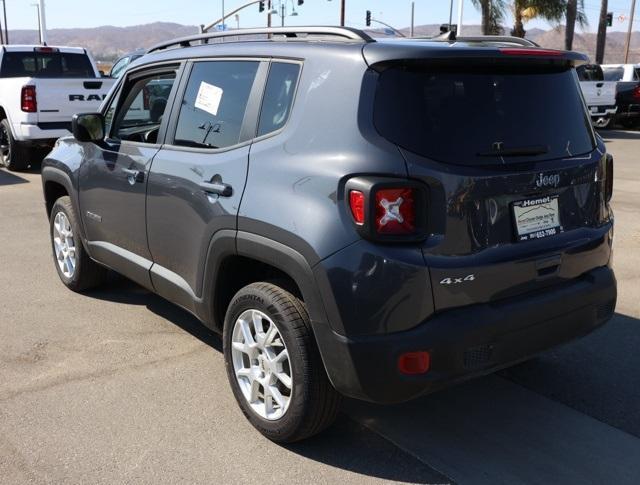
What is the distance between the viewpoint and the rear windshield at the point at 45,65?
11938mm

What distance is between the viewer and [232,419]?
3.52 m

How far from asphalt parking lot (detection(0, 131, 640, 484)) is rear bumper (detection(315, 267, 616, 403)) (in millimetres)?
487

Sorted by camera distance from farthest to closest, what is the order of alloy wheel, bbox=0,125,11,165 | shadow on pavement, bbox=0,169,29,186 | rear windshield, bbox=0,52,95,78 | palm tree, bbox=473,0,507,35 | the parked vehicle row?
palm tree, bbox=473,0,507,35 < the parked vehicle row < rear windshield, bbox=0,52,95,78 < alloy wheel, bbox=0,125,11,165 < shadow on pavement, bbox=0,169,29,186

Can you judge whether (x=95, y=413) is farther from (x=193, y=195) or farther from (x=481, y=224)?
(x=481, y=224)

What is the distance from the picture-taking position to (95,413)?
11.6 feet

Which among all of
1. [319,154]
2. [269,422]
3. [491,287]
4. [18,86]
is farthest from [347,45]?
[18,86]

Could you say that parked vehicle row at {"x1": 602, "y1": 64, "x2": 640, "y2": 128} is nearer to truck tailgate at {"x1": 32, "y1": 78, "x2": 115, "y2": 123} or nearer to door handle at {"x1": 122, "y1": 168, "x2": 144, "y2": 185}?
truck tailgate at {"x1": 32, "y1": 78, "x2": 115, "y2": 123}

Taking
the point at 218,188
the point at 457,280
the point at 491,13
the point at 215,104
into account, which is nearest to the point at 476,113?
the point at 457,280

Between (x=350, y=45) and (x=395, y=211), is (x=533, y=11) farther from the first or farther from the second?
(x=395, y=211)

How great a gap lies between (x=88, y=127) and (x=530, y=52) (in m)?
2.76

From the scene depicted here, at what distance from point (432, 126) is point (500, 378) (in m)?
1.78

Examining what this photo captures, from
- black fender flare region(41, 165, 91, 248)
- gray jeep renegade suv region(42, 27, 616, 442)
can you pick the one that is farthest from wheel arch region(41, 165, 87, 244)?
gray jeep renegade suv region(42, 27, 616, 442)

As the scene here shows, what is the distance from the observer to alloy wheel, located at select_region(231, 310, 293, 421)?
3.20m

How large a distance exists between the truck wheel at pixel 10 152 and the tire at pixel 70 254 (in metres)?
6.49
